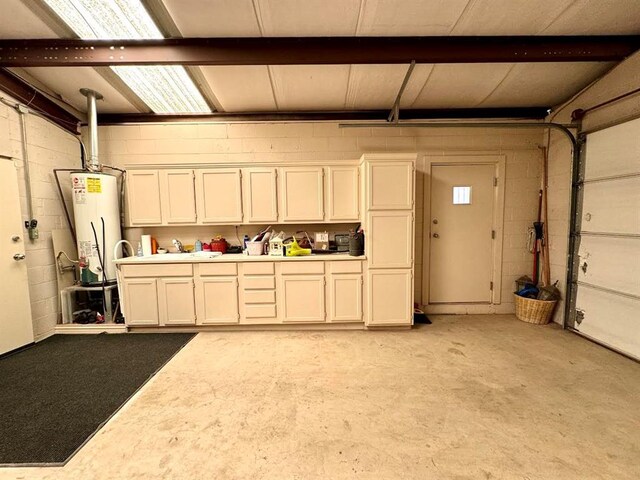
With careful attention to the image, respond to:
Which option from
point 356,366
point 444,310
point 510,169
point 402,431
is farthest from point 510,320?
point 402,431

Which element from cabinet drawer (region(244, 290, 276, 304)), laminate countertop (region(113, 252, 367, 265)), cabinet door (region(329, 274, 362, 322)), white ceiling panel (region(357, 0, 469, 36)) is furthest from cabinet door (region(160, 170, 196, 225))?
white ceiling panel (region(357, 0, 469, 36))

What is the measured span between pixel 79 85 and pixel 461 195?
15.9 feet

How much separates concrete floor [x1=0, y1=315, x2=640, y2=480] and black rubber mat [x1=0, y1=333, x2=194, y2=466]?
12 centimetres

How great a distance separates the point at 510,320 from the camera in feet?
11.3

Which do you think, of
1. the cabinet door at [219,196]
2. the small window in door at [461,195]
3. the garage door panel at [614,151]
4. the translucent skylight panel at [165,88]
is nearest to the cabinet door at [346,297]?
the cabinet door at [219,196]

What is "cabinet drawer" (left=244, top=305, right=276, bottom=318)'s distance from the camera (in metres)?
3.16

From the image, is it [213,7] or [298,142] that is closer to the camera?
[213,7]

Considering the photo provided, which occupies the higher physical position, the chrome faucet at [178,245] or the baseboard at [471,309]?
the chrome faucet at [178,245]

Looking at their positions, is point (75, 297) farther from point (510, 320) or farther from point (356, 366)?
point (510, 320)

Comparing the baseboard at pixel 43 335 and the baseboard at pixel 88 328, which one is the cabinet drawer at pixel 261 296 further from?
the baseboard at pixel 43 335

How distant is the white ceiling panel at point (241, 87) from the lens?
2.65 m

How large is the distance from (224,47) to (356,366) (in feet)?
10.1

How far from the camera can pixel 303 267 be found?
3129 mm

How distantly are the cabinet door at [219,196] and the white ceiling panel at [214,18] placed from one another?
4.79ft
